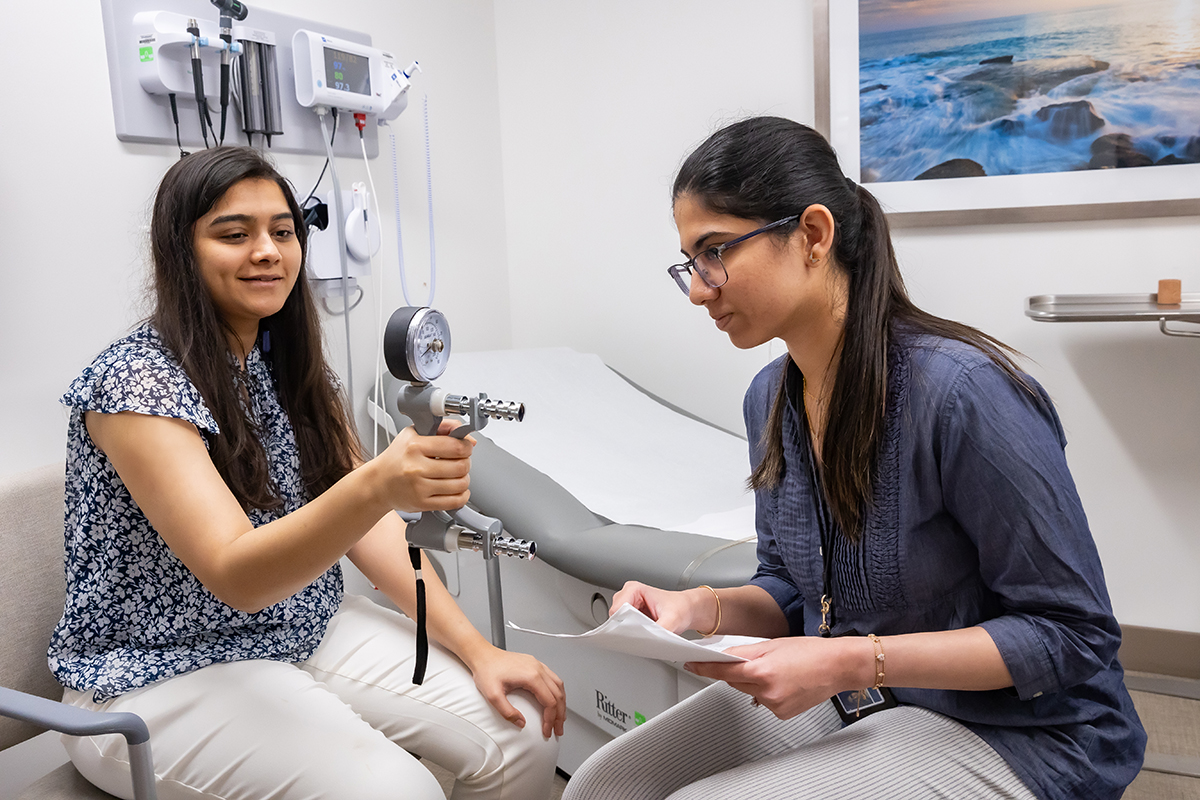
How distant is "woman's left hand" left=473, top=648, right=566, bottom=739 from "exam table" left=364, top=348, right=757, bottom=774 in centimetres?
24

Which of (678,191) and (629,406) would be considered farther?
(629,406)

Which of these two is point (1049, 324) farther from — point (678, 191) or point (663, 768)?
point (663, 768)

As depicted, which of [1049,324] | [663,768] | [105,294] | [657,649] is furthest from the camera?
[1049,324]

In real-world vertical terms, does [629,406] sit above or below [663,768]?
above

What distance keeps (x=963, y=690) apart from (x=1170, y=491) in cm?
144

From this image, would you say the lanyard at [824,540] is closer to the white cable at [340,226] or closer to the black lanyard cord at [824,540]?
the black lanyard cord at [824,540]

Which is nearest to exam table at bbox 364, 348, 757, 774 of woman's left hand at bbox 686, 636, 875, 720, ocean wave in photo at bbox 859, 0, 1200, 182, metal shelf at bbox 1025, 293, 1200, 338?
woman's left hand at bbox 686, 636, 875, 720


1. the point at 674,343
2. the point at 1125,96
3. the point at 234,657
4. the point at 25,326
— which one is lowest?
the point at 234,657

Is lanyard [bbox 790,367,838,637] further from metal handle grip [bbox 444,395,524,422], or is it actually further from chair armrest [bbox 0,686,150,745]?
chair armrest [bbox 0,686,150,745]

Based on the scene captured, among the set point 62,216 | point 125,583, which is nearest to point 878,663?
point 125,583

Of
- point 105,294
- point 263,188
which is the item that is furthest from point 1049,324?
point 105,294

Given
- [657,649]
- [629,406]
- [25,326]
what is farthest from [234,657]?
[629,406]

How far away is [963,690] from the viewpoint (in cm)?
93

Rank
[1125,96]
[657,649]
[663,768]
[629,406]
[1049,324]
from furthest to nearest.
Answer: [629,406], [1049,324], [1125,96], [663,768], [657,649]
